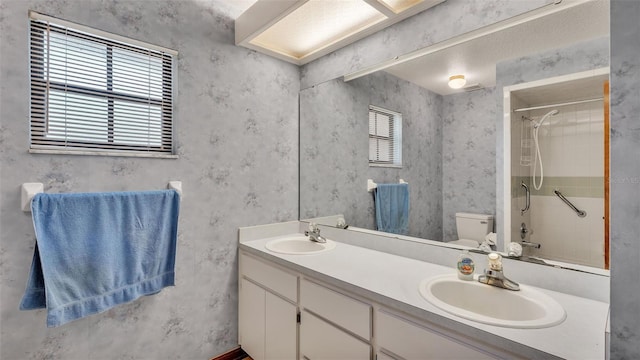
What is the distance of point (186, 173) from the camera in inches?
72.7

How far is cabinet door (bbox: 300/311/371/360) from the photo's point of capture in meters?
1.29

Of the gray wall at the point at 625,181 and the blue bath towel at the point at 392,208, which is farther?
the blue bath towel at the point at 392,208

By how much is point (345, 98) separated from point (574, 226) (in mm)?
1523

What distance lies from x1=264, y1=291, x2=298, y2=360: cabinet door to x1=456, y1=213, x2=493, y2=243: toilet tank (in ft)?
3.30

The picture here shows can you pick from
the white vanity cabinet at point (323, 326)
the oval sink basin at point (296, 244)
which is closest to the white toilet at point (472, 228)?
the white vanity cabinet at point (323, 326)

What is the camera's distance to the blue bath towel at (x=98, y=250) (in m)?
1.34

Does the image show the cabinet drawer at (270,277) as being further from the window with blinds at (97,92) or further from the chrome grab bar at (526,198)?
the chrome grab bar at (526,198)

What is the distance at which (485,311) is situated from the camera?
1.25 m

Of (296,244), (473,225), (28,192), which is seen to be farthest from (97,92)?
(473,225)

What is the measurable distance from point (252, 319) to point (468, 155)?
1.69 meters

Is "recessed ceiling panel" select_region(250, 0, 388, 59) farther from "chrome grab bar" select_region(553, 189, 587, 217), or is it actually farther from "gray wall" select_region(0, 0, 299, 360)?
"chrome grab bar" select_region(553, 189, 587, 217)

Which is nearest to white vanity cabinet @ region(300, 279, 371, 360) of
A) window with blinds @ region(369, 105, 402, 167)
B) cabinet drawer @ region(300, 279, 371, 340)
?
cabinet drawer @ region(300, 279, 371, 340)

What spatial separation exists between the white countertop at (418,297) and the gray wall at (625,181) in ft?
0.57

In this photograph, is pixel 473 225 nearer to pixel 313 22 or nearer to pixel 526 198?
pixel 526 198
